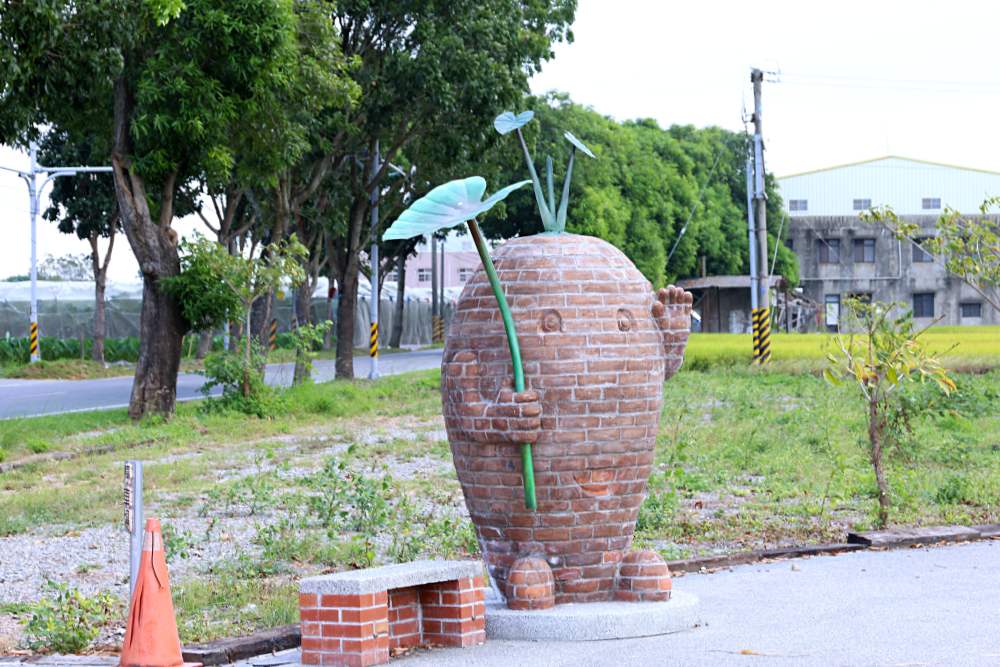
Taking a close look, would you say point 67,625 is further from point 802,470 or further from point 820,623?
point 802,470

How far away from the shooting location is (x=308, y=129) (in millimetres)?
24562

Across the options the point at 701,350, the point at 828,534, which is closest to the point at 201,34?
the point at 828,534

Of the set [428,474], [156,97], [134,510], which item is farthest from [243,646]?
[156,97]

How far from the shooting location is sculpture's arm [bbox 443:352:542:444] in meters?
7.07

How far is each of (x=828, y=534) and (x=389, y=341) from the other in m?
47.6

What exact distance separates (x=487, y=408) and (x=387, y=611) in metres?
1.23

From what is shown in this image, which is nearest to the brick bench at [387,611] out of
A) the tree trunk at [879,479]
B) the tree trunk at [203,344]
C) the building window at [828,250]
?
the tree trunk at [879,479]

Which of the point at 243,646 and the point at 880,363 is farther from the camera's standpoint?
the point at 880,363

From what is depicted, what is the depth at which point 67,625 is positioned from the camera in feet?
22.6

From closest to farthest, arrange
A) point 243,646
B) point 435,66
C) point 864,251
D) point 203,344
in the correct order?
point 243,646 → point 435,66 → point 203,344 → point 864,251

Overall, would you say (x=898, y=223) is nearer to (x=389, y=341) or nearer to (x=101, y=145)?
(x=101, y=145)

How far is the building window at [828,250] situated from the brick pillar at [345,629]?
56772 millimetres

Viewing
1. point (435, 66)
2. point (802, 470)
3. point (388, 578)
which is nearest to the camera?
point (388, 578)

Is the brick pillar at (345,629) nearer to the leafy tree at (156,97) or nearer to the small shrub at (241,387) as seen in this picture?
the leafy tree at (156,97)
